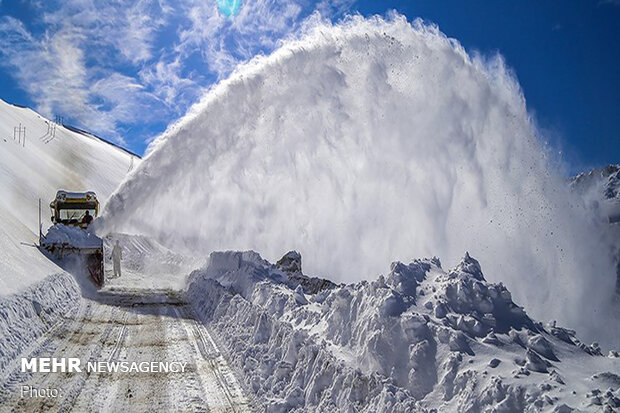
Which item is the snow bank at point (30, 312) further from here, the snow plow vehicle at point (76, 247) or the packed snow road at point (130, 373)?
the snow plow vehicle at point (76, 247)

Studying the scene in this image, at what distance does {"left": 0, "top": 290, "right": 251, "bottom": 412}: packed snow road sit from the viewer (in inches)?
233

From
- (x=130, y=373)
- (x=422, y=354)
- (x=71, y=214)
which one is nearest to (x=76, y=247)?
(x=71, y=214)

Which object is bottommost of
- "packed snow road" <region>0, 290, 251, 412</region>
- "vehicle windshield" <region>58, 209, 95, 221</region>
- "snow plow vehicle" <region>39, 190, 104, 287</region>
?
"packed snow road" <region>0, 290, 251, 412</region>

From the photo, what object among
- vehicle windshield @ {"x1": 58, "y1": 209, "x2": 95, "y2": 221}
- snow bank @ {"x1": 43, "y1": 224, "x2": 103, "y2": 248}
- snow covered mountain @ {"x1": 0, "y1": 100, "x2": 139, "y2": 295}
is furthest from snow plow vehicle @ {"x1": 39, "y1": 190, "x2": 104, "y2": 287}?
vehicle windshield @ {"x1": 58, "y1": 209, "x2": 95, "y2": 221}

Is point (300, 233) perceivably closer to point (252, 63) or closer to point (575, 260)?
point (252, 63)

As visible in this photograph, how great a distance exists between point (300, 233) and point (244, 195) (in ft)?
12.2

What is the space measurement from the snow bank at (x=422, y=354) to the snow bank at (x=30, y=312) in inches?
133

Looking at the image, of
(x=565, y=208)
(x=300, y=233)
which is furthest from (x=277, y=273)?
(x=565, y=208)

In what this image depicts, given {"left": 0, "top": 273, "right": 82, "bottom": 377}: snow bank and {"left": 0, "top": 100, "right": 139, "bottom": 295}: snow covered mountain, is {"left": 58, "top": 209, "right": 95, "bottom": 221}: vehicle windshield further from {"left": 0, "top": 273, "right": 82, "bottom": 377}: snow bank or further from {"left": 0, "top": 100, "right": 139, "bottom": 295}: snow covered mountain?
{"left": 0, "top": 273, "right": 82, "bottom": 377}: snow bank

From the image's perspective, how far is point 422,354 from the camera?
537 centimetres

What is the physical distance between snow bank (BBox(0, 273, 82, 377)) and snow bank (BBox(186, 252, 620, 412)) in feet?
11.1

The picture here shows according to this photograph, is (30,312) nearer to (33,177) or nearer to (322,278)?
(322,278)

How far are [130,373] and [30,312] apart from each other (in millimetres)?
3201

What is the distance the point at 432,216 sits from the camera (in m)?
18.6
